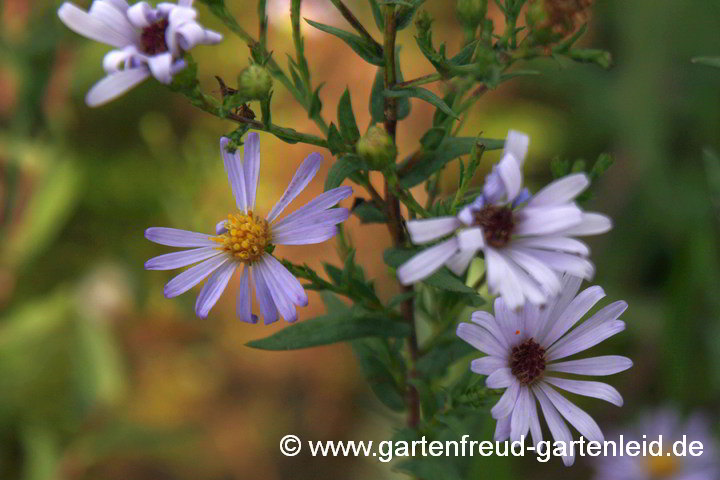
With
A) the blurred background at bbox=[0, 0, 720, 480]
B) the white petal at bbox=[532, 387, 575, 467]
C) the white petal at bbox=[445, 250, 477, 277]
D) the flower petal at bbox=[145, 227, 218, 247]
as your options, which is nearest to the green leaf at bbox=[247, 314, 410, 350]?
the flower petal at bbox=[145, 227, 218, 247]

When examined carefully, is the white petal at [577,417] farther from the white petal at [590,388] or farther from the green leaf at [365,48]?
the green leaf at [365,48]

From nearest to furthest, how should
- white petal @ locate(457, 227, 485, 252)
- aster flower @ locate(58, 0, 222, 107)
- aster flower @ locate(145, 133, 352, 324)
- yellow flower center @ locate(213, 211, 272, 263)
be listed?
1. white petal @ locate(457, 227, 485, 252)
2. aster flower @ locate(58, 0, 222, 107)
3. aster flower @ locate(145, 133, 352, 324)
4. yellow flower center @ locate(213, 211, 272, 263)

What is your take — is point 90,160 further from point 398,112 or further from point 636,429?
point 636,429

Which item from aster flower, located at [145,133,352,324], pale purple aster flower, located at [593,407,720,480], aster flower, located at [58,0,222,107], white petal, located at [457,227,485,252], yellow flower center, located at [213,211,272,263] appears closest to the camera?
white petal, located at [457,227,485,252]

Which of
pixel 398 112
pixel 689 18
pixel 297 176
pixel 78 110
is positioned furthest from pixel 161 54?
pixel 689 18

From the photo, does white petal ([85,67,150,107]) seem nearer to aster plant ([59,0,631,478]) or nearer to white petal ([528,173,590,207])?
aster plant ([59,0,631,478])

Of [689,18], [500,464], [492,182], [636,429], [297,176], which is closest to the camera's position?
[492,182]
